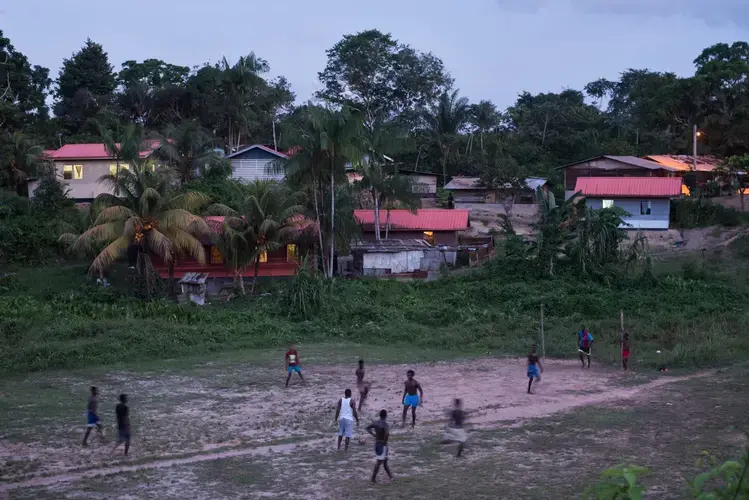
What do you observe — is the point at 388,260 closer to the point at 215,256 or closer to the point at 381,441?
the point at 215,256

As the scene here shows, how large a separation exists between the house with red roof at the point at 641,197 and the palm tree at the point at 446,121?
1546 cm

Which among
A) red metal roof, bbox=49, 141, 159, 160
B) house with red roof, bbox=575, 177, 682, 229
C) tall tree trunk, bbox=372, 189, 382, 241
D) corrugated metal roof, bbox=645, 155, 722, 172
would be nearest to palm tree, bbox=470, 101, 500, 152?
corrugated metal roof, bbox=645, 155, 722, 172

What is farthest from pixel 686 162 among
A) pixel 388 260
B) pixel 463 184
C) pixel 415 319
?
pixel 415 319

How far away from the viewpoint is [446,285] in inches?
1458

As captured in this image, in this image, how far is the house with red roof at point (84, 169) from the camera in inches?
1976

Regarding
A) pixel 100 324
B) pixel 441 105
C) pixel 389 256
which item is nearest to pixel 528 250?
pixel 389 256

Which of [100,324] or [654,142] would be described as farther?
[654,142]

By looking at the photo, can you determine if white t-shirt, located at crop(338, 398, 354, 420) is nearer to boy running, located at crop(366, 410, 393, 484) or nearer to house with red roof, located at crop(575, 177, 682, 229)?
boy running, located at crop(366, 410, 393, 484)

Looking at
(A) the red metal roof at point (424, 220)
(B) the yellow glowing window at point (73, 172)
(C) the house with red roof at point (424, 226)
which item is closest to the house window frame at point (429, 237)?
(C) the house with red roof at point (424, 226)

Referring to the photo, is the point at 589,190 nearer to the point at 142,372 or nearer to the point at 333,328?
the point at 333,328

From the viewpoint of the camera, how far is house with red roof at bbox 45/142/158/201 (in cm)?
5019

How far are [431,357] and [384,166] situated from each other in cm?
2205

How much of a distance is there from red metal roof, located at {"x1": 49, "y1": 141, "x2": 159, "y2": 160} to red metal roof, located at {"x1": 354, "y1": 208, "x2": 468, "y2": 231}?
565 inches

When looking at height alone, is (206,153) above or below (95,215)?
above
